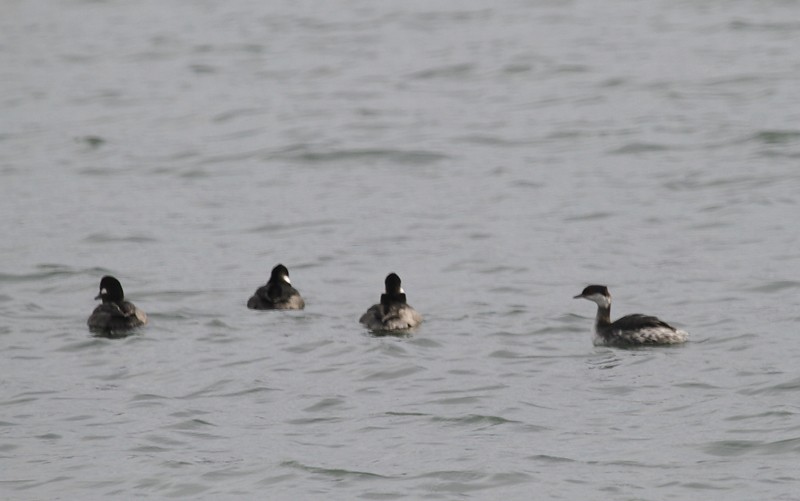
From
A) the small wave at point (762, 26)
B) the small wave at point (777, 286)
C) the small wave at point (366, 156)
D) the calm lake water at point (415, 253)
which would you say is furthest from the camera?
the small wave at point (762, 26)

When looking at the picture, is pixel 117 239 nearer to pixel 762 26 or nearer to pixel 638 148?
pixel 638 148

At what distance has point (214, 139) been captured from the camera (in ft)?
91.9

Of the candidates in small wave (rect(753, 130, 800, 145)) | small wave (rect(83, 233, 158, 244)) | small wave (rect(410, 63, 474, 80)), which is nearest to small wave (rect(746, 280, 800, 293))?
small wave (rect(753, 130, 800, 145))

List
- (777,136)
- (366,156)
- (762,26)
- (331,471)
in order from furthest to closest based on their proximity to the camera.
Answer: (762,26), (366,156), (777,136), (331,471)

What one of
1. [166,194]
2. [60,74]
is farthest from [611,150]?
[60,74]

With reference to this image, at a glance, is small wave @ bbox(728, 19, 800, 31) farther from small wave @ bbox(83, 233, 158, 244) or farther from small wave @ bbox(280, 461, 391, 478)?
small wave @ bbox(280, 461, 391, 478)

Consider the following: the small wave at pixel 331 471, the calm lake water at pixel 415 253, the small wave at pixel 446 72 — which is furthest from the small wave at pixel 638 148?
the small wave at pixel 331 471

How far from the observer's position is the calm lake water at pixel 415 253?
40.2 feet

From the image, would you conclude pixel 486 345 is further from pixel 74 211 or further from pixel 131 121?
pixel 131 121

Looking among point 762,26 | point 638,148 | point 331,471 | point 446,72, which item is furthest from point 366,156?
point 331,471

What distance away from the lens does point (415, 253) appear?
19.7m

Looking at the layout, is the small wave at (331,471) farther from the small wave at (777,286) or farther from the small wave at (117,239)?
the small wave at (117,239)

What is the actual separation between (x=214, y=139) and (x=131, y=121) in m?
2.92

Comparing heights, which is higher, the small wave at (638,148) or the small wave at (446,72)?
the small wave at (446,72)
